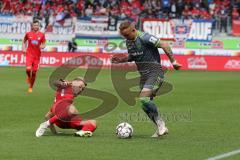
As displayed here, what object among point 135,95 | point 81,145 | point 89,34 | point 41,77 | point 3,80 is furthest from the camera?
point 89,34

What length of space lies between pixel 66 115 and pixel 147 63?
5.84ft

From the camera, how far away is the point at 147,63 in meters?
12.8

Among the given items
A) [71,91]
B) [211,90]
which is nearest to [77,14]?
[211,90]

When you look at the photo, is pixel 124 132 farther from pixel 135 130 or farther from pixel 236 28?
pixel 236 28

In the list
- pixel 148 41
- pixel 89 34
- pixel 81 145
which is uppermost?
pixel 148 41

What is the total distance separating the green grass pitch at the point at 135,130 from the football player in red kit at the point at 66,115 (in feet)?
0.60

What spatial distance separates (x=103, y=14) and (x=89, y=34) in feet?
7.98

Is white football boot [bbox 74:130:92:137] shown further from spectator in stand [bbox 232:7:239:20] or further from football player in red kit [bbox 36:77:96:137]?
spectator in stand [bbox 232:7:239:20]

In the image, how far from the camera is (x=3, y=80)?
28.1 metres

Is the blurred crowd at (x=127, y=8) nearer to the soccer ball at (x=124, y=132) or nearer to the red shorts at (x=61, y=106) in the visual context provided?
the red shorts at (x=61, y=106)

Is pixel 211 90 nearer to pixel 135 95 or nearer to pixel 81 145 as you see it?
pixel 135 95

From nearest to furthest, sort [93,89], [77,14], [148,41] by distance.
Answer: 1. [148,41]
2. [93,89]
3. [77,14]

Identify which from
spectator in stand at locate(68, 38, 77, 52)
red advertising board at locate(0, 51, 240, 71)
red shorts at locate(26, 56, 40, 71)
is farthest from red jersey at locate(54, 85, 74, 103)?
spectator in stand at locate(68, 38, 77, 52)

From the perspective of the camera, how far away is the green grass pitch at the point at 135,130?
1067 cm
